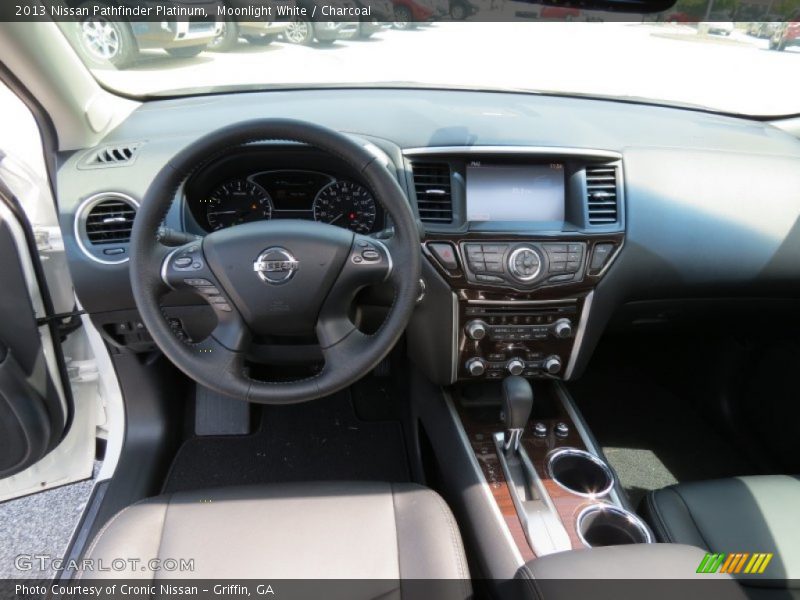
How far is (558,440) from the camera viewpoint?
185cm

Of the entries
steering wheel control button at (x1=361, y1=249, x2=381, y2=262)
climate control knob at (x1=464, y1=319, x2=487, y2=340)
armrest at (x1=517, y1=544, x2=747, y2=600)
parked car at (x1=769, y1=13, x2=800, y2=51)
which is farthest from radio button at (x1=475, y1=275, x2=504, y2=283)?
parked car at (x1=769, y1=13, x2=800, y2=51)

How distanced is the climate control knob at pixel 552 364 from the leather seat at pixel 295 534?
0.70m

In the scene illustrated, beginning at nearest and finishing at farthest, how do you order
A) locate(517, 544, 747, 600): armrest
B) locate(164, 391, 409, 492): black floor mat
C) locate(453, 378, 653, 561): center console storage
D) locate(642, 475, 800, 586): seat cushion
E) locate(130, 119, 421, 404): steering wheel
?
locate(517, 544, 747, 600): armrest → locate(130, 119, 421, 404): steering wheel → locate(642, 475, 800, 586): seat cushion → locate(453, 378, 653, 561): center console storage → locate(164, 391, 409, 492): black floor mat

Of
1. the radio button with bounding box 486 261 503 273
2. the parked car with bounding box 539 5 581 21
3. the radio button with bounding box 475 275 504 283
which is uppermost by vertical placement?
the parked car with bounding box 539 5 581 21

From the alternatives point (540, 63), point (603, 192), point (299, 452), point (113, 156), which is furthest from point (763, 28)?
point (299, 452)

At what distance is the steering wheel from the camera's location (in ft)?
4.07

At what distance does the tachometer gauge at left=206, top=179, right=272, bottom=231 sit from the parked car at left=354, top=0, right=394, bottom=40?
0.78 metres

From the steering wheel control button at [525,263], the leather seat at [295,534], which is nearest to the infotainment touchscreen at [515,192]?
the steering wheel control button at [525,263]

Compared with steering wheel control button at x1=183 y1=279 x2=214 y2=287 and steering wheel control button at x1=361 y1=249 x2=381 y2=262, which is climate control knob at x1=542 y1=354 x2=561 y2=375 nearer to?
steering wheel control button at x1=361 y1=249 x2=381 y2=262

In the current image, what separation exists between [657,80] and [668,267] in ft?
2.76

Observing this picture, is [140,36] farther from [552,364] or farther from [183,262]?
[552,364]

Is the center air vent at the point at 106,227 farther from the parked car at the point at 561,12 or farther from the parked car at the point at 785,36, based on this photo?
the parked car at the point at 785,36

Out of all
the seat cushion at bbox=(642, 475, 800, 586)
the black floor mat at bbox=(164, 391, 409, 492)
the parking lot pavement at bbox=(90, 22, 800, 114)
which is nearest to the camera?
the seat cushion at bbox=(642, 475, 800, 586)

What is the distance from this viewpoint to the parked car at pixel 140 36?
5.74 feet
